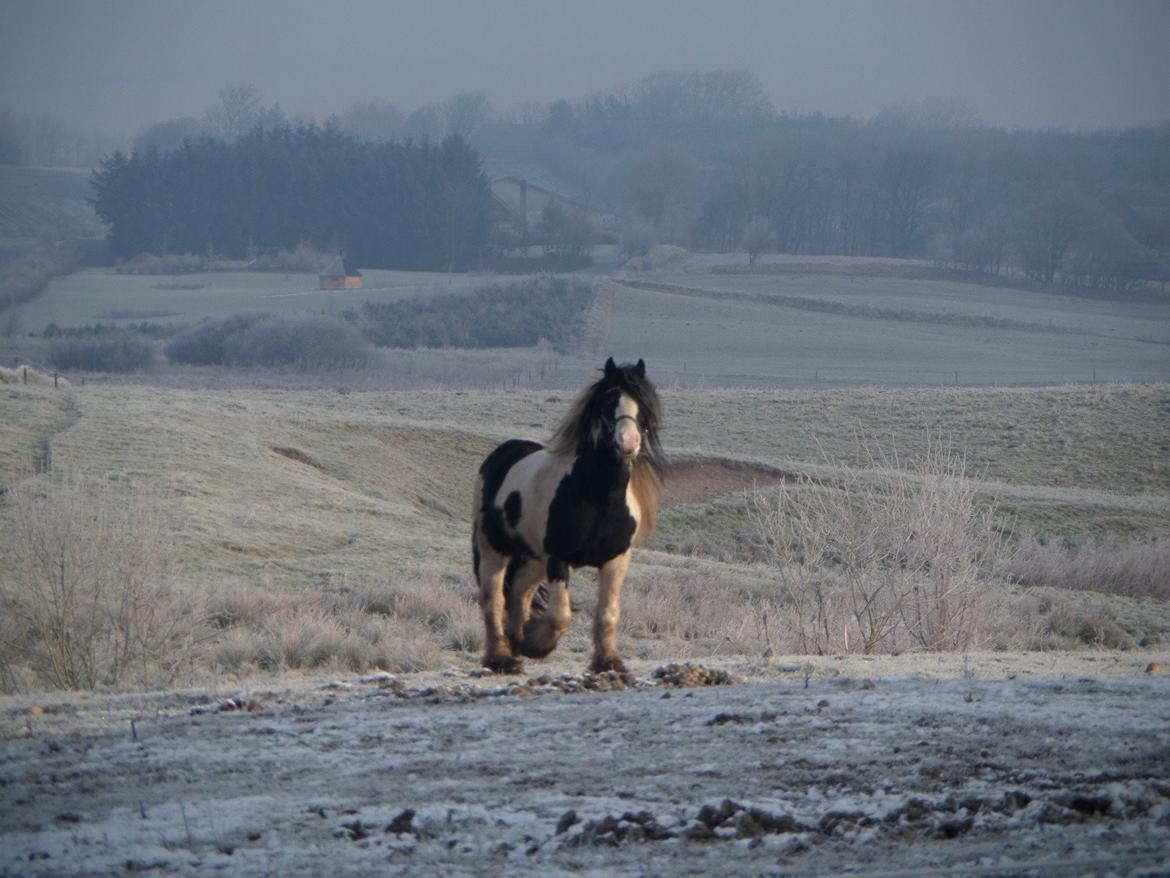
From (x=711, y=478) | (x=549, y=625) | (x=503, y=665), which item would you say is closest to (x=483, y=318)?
(x=711, y=478)

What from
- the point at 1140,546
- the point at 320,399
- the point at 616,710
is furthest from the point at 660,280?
the point at 616,710

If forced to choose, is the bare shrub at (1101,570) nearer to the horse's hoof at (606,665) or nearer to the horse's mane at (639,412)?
the horse's mane at (639,412)

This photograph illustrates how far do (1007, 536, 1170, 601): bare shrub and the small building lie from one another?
243 ft

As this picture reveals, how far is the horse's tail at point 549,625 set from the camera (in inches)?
409

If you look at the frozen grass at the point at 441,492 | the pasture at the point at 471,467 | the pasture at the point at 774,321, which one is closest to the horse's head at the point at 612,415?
the frozen grass at the point at 441,492

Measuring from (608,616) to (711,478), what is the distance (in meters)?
24.3

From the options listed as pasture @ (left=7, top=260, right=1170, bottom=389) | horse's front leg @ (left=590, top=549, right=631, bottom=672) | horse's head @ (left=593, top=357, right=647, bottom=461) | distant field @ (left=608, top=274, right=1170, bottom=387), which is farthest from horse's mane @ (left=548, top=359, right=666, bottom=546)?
distant field @ (left=608, top=274, right=1170, bottom=387)

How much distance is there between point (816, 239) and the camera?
12412 centimetres

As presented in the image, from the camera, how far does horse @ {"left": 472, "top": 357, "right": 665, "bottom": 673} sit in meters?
9.73

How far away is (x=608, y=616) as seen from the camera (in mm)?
10203

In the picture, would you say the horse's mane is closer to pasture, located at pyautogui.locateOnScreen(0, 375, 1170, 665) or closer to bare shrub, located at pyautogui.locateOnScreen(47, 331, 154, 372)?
pasture, located at pyautogui.locateOnScreen(0, 375, 1170, 665)

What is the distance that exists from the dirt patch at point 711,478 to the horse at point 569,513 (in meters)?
21.6

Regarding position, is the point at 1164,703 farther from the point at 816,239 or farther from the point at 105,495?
the point at 816,239

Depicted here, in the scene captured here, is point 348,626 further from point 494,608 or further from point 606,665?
point 606,665
